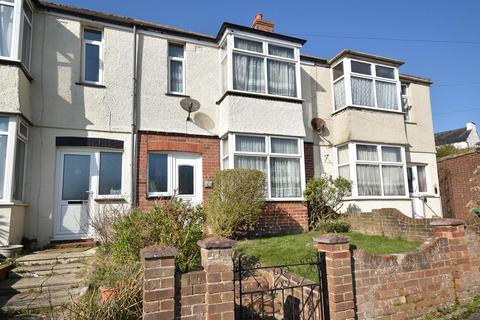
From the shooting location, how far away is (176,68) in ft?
33.0

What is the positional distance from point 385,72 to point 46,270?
1211cm

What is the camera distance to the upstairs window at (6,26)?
Answer: 7.36 m

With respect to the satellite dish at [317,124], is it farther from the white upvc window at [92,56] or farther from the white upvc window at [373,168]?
the white upvc window at [92,56]

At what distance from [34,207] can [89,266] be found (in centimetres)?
289

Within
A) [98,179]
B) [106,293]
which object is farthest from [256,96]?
[106,293]

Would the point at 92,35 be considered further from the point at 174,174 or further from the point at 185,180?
the point at 185,180

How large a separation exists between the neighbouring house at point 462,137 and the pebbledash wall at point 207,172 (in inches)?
1178

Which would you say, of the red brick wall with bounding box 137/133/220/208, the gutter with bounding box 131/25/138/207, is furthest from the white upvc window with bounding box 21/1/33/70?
the red brick wall with bounding box 137/133/220/208

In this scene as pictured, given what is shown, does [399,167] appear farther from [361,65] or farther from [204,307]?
[204,307]

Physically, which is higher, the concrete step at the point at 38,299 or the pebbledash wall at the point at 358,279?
the pebbledash wall at the point at 358,279

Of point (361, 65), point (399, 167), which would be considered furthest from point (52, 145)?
point (399, 167)

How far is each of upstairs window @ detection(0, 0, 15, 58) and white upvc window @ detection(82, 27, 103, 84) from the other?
1752 mm

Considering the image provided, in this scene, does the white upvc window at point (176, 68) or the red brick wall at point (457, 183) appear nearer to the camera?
the white upvc window at point (176, 68)

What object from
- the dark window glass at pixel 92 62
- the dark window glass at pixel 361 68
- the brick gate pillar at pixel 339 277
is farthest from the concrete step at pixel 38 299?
the dark window glass at pixel 361 68
